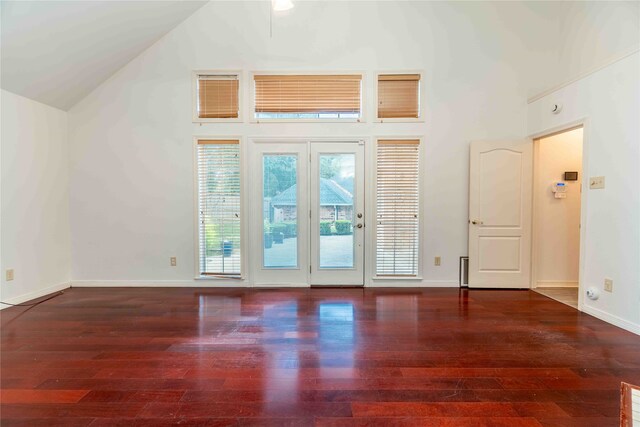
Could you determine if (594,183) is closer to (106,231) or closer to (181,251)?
(181,251)

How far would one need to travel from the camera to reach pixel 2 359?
2.19 meters

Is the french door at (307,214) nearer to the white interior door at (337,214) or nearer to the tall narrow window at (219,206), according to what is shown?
the white interior door at (337,214)

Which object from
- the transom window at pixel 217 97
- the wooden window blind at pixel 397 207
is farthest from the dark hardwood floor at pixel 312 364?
the transom window at pixel 217 97

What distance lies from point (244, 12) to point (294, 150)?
204cm

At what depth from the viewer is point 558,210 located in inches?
158

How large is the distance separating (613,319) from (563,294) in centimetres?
98

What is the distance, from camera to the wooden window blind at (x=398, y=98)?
4.04m

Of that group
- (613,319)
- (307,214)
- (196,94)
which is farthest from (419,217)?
(196,94)

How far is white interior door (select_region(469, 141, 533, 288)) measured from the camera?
3920mm

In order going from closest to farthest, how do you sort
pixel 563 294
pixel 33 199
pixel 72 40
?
pixel 72 40 < pixel 33 199 < pixel 563 294

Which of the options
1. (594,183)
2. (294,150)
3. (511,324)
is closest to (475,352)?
(511,324)

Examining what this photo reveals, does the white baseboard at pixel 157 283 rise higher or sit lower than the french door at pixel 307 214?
lower

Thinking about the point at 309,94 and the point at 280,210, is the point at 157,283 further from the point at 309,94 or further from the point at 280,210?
the point at 309,94

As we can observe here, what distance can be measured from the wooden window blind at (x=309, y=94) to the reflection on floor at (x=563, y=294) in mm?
3550
